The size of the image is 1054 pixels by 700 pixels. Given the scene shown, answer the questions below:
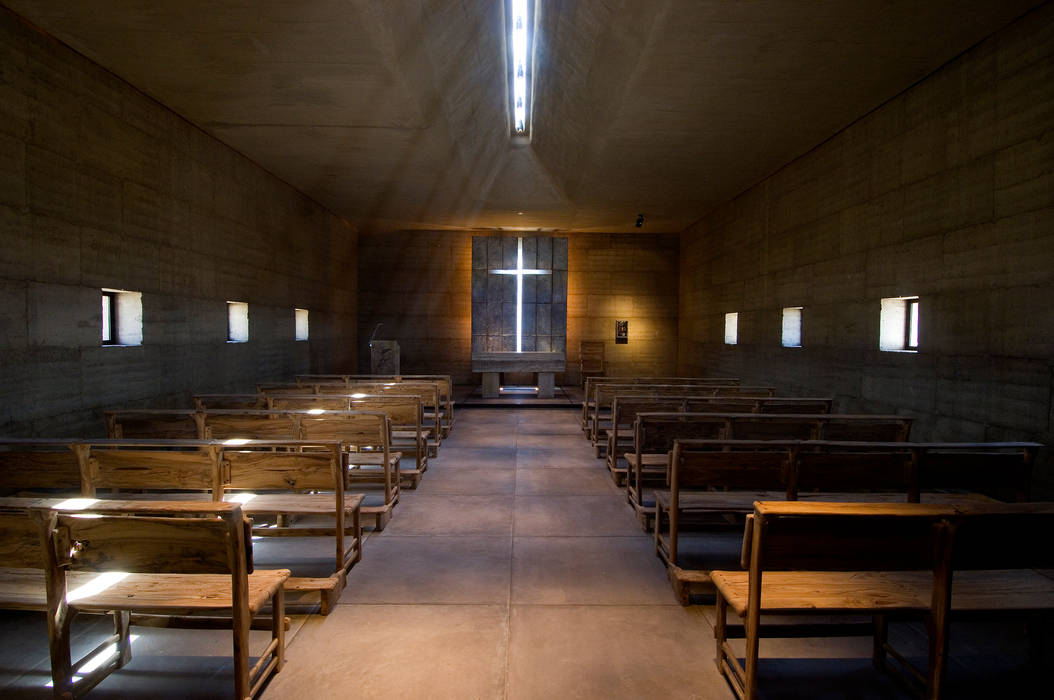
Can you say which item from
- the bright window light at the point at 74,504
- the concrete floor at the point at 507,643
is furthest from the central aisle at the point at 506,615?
the bright window light at the point at 74,504

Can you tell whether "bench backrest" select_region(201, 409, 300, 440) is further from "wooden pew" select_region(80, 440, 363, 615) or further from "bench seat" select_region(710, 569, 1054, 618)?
"bench seat" select_region(710, 569, 1054, 618)

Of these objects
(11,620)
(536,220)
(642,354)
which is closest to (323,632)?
(11,620)

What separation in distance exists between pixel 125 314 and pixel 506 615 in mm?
5465

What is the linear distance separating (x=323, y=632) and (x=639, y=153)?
7.33 meters

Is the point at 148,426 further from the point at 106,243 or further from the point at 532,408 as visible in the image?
the point at 532,408

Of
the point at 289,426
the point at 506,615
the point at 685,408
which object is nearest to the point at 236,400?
the point at 289,426

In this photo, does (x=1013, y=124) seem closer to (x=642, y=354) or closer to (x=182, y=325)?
(x=182, y=325)

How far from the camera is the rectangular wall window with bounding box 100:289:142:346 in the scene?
607 cm

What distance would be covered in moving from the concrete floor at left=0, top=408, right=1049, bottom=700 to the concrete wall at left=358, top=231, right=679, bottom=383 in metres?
11.4

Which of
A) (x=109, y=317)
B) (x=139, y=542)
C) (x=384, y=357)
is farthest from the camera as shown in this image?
(x=384, y=357)

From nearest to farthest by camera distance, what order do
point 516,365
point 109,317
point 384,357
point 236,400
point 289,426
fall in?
point 289,426 < point 236,400 < point 109,317 < point 516,365 < point 384,357

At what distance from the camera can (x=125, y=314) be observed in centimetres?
612

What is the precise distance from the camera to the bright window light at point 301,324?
10.8 metres

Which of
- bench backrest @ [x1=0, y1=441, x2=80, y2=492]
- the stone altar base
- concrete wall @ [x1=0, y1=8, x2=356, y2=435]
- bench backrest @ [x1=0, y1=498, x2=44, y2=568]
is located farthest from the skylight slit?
bench backrest @ [x1=0, y1=498, x2=44, y2=568]
